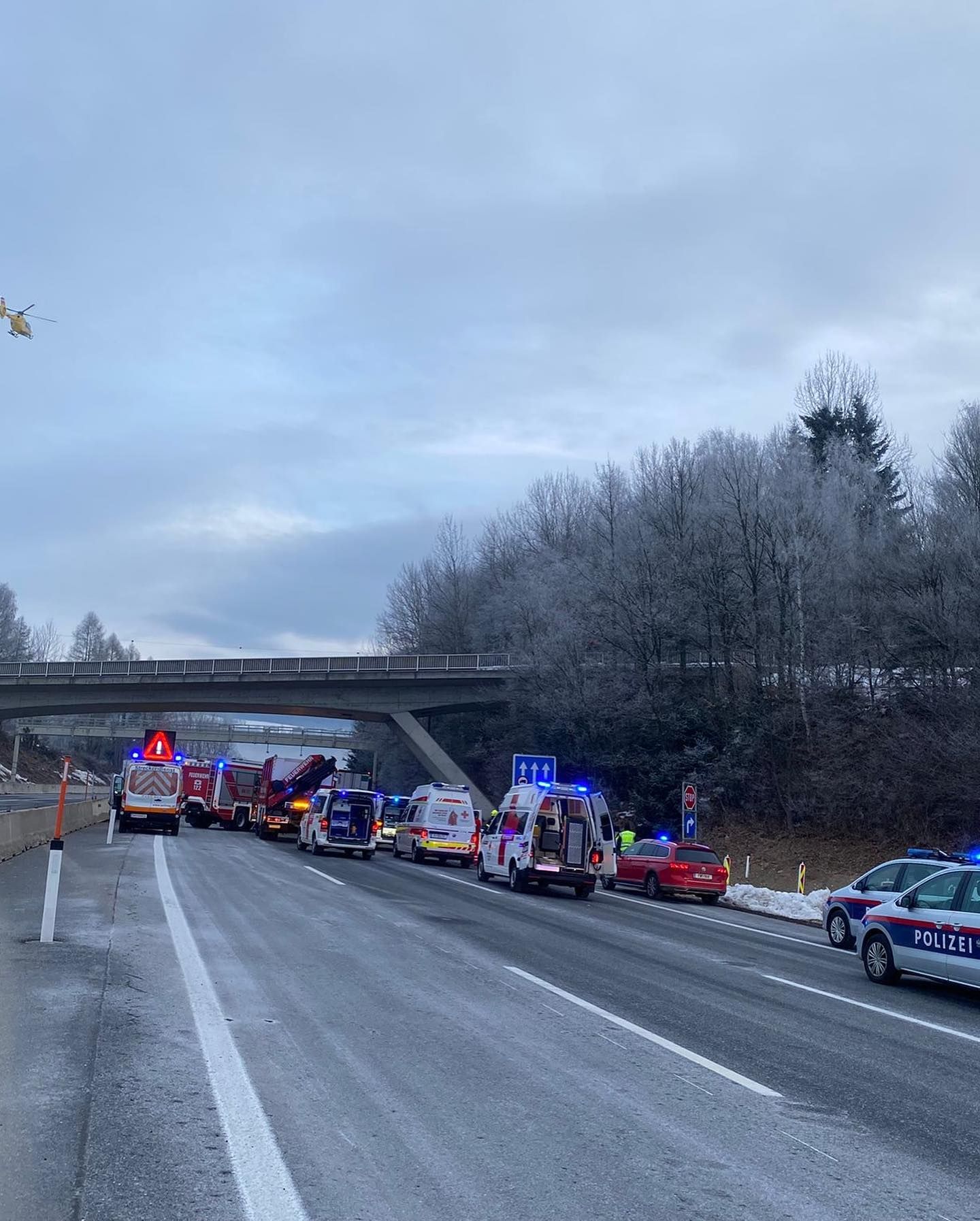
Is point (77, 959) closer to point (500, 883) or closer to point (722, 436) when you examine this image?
point (500, 883)

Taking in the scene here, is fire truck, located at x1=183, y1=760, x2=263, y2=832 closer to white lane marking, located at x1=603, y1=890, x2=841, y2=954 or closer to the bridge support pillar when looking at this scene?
the bridge support pillar

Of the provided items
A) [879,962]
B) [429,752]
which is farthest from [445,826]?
[429,752]

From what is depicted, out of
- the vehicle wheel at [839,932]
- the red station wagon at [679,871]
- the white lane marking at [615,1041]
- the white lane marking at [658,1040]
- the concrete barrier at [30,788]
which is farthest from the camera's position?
the concrete barrier at [30,788]

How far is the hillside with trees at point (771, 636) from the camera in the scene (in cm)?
3291

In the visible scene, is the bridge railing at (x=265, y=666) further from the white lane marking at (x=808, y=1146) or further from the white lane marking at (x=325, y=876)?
the white lane marking at (x=808, y=1146)

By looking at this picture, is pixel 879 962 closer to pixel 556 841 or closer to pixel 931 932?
pixel 931 932

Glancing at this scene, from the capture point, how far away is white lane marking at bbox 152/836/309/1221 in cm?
502

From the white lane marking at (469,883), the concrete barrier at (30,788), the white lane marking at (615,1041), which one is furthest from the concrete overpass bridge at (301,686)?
the white lane marking at (615,1041)

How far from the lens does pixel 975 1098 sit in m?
7.88

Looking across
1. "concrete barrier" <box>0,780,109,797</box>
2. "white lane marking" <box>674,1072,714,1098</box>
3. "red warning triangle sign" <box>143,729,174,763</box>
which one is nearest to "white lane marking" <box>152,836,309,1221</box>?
"white lane marking" <box>674,1072,714,1098</box>

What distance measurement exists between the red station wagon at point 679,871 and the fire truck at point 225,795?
24412 millimetres

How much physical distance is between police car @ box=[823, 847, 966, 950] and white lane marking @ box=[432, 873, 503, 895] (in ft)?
26.9

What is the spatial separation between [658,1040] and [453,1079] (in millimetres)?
2389

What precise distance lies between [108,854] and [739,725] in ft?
80.5
